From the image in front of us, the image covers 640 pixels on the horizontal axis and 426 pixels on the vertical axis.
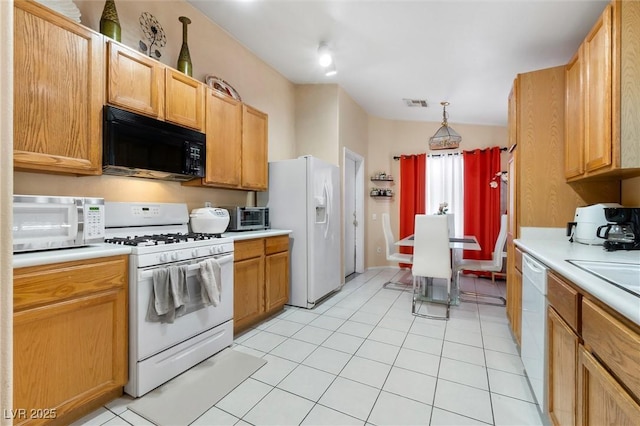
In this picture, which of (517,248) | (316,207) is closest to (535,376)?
(517,248)

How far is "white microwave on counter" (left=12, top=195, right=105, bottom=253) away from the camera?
136cm

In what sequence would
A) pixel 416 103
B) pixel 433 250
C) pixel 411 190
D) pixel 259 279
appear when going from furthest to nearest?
pixel 411 190, pixel 416 103, pixel 433 250, pixel 259 279

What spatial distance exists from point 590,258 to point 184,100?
9.39 feet

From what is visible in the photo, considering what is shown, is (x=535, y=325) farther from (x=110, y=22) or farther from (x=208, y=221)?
(x=110, y=22)

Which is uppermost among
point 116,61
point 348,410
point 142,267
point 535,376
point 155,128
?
point 116,61

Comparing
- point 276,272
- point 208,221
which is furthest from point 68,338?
Answer: point 276,272

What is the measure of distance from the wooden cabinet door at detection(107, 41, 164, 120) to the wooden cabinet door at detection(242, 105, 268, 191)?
35.5 inches

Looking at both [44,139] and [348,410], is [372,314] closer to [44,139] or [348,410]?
[348,410]

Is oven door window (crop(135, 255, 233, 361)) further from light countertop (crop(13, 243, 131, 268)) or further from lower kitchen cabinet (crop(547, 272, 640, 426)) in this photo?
lower kitchen cabinet (crop(547, 272, 640, 426))

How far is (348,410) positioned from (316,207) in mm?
2021

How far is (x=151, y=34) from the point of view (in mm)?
2289

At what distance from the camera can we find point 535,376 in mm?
1561

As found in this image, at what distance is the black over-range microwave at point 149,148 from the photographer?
1.79 metres

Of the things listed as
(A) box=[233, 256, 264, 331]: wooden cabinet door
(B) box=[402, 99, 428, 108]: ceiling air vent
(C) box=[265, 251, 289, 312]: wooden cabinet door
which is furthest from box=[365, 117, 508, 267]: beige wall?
(A) box=[233, 256, 264, 331]: wooden cabinet door
